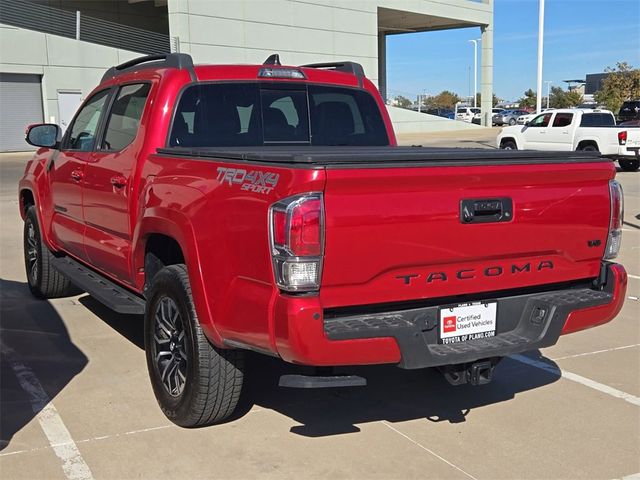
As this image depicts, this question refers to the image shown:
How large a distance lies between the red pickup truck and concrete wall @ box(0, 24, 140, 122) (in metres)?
29.3

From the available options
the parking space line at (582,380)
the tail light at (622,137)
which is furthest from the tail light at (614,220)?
the tail light at (622,137)

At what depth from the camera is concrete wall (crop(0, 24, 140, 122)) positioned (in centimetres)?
3119

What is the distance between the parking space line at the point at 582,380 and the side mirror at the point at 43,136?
4.26 metres

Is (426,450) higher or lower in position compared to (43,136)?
lower

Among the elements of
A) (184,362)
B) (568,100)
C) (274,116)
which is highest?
(568,100)

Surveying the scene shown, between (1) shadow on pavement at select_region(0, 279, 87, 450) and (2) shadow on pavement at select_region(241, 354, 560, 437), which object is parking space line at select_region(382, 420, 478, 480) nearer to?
(2) shadow on pavement at select_region(241, 354, 560, 437)

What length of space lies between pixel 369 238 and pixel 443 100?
393 feet

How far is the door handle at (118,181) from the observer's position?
15.8 ft

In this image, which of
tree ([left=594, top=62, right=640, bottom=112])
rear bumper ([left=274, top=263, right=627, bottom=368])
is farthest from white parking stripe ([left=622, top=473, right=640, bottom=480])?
tree ([left=594, top=62, right=640, bottom=112])

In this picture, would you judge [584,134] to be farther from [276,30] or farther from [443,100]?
[443,100]

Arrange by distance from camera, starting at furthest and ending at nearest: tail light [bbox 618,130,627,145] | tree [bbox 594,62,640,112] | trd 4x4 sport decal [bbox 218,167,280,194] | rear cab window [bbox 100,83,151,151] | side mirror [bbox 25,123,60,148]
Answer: tree [bbox 594,62,640,112] → tail light [bbox 618,130,627,145] → side mirror [bbox 25,123,60,148] → rear cab window [bbox 100,83,151,151] → trd 4x4 sport decal [bbox 218,167,280,194]

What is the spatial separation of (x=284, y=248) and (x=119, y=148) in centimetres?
243

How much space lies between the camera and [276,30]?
37.6 m

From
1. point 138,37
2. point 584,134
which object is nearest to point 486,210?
point 584,134
